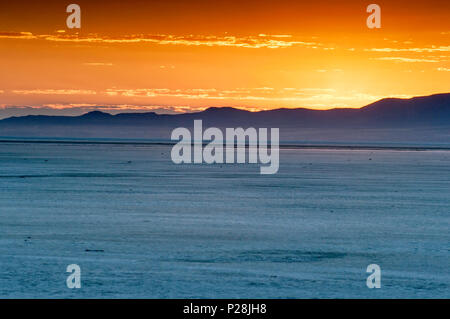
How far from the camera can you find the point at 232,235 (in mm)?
14023

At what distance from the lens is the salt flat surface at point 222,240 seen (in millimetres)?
10000

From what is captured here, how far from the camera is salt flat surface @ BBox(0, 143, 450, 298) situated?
32.8 feet

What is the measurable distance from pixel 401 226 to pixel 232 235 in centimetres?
345

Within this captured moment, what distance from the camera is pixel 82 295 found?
946cm

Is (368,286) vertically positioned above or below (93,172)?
below

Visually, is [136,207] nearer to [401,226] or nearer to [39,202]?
[39,202]

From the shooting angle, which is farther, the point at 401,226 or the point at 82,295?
the point at 401,226

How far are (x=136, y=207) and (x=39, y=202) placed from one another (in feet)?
8.26

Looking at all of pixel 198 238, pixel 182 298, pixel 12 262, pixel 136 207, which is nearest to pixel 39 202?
pixel 136 207

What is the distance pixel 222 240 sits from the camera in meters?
13.4

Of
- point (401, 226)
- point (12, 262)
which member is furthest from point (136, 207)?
point (12, 262)

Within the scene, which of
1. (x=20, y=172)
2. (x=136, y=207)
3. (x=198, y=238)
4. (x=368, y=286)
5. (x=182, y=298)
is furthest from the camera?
(x=20, y=172)

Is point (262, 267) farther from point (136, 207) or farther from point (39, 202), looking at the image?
point (39, 202)

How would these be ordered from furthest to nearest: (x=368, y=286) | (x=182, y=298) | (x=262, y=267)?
1. (x=262, y=267)
2. (x=368, y=286)
3. (x=182, y=298)
